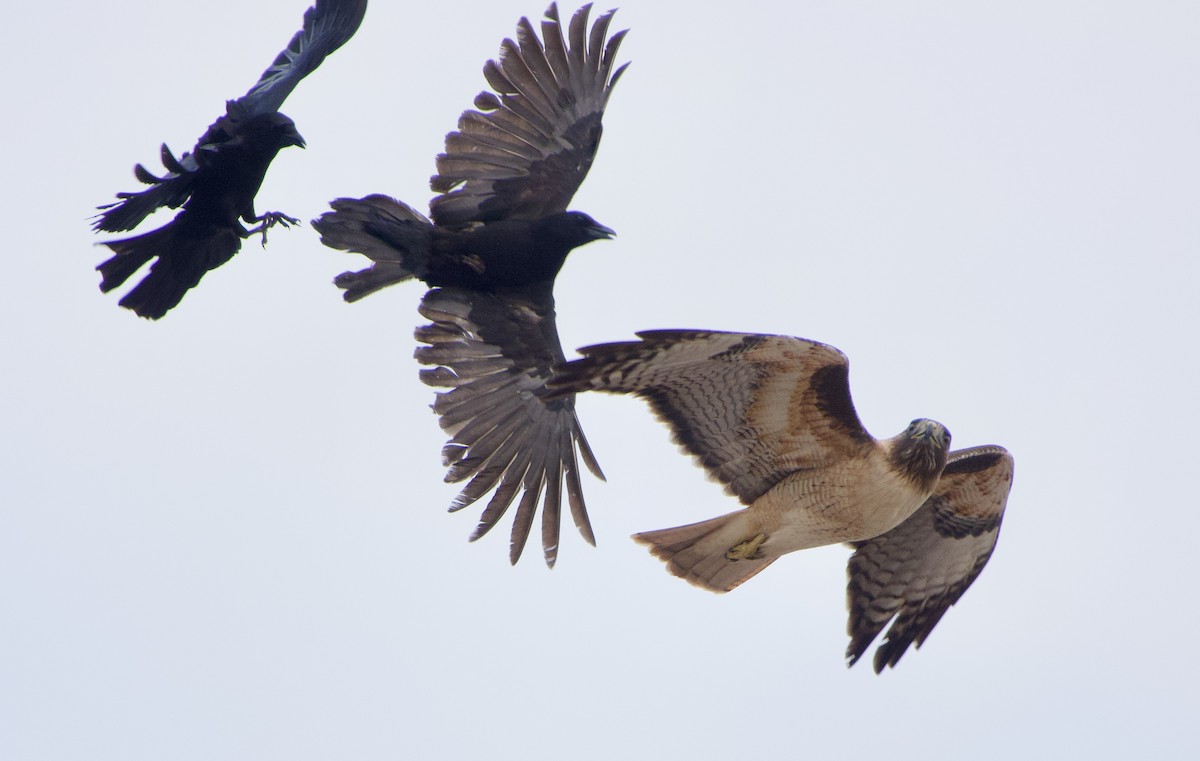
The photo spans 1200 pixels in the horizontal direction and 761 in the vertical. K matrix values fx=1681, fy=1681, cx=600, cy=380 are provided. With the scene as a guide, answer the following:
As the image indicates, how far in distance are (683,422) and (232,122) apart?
3.17m

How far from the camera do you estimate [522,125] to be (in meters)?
9.94

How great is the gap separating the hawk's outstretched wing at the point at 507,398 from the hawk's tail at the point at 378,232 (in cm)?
33

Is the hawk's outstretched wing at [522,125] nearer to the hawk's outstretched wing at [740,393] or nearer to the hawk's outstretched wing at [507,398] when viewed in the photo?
the hawk's outstretched wing at [507,398]

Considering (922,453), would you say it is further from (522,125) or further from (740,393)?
(522,125)

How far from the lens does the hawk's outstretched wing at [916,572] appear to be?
959 cm

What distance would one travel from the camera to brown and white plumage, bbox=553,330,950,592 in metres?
8.00

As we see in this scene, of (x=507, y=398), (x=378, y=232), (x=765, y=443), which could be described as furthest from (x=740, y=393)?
(x=378, y=232)

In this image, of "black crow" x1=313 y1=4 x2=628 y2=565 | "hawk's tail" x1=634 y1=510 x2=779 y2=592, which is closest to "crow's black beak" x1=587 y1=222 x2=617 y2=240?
"black crow" x1=313 y1=4 x2=628 y2=565

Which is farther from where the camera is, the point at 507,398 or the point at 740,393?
the point at 507,398

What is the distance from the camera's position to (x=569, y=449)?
1018 centimetres

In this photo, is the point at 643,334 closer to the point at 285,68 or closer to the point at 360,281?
the point at 360,281

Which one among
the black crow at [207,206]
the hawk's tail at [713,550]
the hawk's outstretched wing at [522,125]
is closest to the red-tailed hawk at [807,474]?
the hawk's tail at [713,550]

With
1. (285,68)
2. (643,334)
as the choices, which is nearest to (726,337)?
(643,334)

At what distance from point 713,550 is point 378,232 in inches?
106
